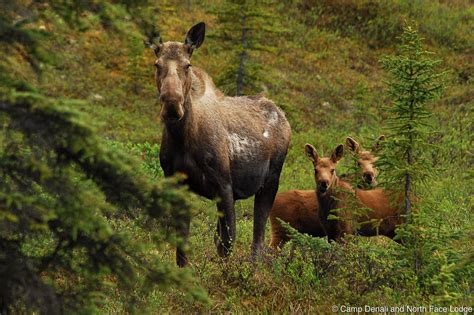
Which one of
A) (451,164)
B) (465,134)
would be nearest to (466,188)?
(451,164)

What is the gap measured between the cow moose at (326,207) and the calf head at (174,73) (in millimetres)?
3255

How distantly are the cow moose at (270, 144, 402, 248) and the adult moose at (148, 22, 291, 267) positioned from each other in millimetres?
819

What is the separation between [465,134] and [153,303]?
18.2 meters

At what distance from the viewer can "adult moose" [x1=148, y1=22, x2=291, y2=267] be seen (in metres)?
8.36

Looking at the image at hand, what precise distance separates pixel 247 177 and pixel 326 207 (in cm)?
173

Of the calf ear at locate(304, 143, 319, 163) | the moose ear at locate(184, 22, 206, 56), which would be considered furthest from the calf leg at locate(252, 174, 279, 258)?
the moose ear at locate(184, 22, 206, 56)

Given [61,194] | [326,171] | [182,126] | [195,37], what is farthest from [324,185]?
[61,194]

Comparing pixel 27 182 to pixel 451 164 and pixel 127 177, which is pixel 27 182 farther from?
pixel 451 164

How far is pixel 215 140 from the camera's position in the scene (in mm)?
9180

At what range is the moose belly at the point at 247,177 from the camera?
997cm

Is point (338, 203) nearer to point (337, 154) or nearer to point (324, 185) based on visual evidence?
point (324, 185)

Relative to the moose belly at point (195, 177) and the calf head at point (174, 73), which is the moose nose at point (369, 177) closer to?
the moose belly at point (195, 177)

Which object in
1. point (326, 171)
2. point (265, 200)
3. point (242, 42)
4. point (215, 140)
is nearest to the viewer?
point (215, 140)

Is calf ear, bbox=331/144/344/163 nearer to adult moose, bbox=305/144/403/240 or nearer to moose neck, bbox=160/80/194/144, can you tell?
adult moose, bbox=305/144/403/240
